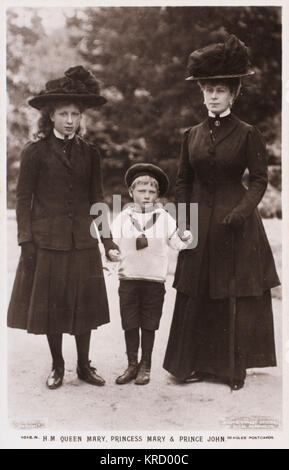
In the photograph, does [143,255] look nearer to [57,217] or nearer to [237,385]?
[57,217]

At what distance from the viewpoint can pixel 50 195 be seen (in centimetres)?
359

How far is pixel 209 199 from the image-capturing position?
3621 millimetres

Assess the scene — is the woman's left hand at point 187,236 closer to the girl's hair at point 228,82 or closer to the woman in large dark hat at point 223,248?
the woman in large dark hat at point 223,248

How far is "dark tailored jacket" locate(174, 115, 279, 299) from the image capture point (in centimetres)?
355

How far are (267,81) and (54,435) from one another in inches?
110

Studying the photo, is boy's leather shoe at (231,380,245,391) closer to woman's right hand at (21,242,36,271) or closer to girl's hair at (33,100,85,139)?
woman's right hand at (21,242,36,271)

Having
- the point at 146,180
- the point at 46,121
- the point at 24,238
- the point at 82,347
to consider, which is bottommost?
the point at 82,347

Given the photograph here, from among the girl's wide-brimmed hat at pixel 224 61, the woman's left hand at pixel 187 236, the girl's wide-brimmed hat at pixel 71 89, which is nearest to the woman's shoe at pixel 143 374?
the woman's left hand at pixel 187 236

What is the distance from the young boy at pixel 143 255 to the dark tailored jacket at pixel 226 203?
0.14 meters

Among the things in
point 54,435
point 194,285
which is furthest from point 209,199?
point 54,435

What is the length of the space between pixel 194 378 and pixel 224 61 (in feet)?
6.53

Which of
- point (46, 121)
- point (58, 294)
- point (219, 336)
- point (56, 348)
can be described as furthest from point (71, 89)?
point (219, 336)

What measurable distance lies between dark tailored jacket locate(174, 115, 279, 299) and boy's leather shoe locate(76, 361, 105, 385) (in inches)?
31.1

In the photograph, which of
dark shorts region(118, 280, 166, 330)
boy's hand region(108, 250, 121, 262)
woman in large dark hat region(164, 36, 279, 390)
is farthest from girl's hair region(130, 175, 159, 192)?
dark shorts region(118, 280, 166, 330)
